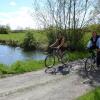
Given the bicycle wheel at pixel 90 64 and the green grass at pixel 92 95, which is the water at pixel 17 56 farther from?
the green grass at pixel 92 95

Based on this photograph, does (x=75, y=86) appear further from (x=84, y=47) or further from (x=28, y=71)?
(x=84, y=47)

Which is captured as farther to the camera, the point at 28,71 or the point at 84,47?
the point at 84,47

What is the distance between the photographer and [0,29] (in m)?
83.9

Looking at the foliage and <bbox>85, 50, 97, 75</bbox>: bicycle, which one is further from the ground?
the foliage

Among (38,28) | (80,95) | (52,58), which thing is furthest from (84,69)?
(38,28)

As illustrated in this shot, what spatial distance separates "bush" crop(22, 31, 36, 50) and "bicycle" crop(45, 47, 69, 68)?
92.8ft

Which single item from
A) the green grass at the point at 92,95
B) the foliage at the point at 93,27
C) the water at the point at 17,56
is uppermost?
the foliage at the point at 93,27

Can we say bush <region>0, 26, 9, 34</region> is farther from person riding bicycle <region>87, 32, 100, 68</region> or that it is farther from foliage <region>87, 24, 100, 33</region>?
person riding bicycle <region>87, 32, 100, 68</region>

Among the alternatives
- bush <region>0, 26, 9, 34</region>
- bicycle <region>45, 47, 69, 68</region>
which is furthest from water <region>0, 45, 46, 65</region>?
bush <region>0, 26, 9, 34</region>

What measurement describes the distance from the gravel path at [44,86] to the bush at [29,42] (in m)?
31.2

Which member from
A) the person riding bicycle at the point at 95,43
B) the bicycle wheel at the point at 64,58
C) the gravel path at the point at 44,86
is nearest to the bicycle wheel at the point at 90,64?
the person riding bicycle at the point at 95,43

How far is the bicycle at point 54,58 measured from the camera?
52.3ft

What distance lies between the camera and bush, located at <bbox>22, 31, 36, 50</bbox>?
4538cm

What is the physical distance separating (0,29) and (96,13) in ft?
187
